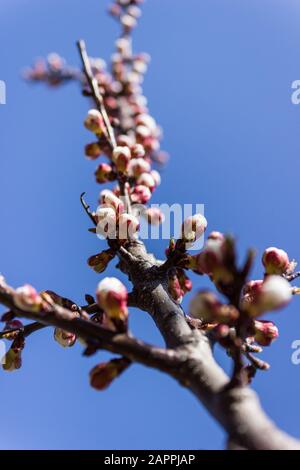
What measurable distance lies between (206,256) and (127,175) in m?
1.85

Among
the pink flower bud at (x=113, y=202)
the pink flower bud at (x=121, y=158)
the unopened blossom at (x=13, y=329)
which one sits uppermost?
the pink flower bud at (x=121, y=158)

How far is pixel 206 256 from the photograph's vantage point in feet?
3.63

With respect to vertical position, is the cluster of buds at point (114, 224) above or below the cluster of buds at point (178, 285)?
above

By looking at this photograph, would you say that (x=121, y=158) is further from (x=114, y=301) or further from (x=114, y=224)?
(x=114, y=301)

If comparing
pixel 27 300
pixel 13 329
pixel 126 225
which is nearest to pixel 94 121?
pixel 126 225

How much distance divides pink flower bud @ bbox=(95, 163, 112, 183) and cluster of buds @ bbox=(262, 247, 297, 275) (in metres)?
1.33

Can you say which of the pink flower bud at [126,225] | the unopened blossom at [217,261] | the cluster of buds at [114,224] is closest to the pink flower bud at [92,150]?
the cluster of buds at [114,224]

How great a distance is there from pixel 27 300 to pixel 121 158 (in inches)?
64.1

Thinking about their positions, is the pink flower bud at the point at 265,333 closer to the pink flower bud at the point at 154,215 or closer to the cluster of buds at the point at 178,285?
the cluster of buds at the point at 178,285

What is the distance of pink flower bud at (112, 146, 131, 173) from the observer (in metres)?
2.73

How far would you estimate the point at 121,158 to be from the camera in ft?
8.99

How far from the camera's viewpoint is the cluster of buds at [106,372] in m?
1.30

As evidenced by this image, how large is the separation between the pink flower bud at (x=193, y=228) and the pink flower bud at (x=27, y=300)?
3.16 feet

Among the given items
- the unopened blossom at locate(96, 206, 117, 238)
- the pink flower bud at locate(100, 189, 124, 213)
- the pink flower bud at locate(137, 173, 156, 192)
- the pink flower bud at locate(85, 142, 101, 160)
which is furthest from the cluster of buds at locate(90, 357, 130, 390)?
the pink flower bud at locate(85, 142, 101, 160)
